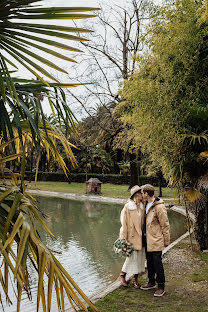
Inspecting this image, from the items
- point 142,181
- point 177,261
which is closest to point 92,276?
point 177,261

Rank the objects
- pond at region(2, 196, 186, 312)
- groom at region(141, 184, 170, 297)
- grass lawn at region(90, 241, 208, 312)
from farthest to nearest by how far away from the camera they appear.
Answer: pond at region(2, 196, 186, 312)
groom at region(141, 184, 170, 297)
grass lawn at region(90, 241, 208, 312)

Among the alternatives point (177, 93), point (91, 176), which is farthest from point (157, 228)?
point (91, 176)

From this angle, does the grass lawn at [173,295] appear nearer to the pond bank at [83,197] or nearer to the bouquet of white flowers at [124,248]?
the bouquet of white flowers at [124,248]

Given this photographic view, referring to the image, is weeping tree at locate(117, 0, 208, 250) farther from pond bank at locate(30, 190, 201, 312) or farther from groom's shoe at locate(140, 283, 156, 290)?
groom's shoe at locate(140, 283, 156, 290)

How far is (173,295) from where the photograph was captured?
523cm

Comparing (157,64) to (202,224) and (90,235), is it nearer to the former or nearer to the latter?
(202,224)

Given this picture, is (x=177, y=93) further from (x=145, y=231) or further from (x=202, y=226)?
(x=145, y=231)

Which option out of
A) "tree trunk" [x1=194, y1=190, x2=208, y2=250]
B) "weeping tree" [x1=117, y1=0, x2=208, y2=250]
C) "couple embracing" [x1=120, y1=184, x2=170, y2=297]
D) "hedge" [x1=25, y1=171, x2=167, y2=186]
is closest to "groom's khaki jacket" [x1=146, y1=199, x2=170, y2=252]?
"couple embracing" [x1=120, y1=184, x2=170, y2=297]

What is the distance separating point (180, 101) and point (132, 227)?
10.6ft

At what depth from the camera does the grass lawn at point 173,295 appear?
473 centimetres

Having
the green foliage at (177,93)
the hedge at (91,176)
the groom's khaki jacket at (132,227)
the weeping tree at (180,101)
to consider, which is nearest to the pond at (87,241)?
the groom's khaki jacket at (132,227)

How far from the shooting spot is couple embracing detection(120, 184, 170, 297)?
538cm

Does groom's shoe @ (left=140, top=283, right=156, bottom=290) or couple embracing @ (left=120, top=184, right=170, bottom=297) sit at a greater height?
couple embracing @ (left=120, top=184, right=170, bottom=297)

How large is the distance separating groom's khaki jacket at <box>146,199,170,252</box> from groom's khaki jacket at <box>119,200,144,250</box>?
168 mm
